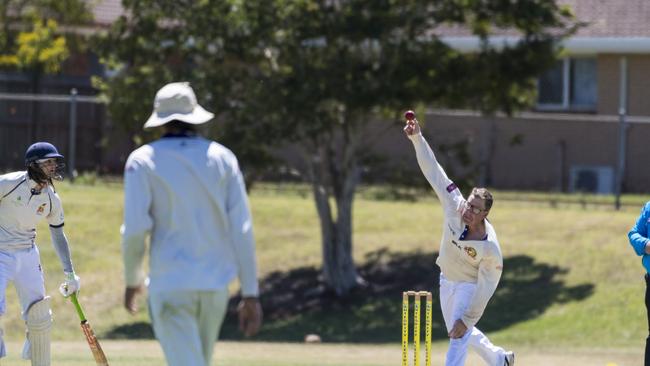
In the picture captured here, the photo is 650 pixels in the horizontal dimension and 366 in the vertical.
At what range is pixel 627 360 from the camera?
1513cm

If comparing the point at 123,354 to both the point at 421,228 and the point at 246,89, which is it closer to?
the point at 246,89

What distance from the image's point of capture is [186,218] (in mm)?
6938

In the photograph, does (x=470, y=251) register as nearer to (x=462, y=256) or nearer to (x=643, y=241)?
(x=462, y=256)

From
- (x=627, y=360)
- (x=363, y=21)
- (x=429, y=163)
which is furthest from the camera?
(x=363, y=21)

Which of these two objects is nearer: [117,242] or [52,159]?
[52,159]

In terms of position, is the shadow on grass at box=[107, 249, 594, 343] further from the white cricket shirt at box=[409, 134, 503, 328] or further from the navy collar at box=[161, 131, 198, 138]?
the navy collar at box=[161, 131, 198, 138]

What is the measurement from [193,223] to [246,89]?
13.1 metres

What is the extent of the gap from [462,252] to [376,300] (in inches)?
418

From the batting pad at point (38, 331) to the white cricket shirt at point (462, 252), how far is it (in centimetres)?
318

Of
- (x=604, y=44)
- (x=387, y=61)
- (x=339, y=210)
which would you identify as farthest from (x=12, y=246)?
(x=604, y=44)

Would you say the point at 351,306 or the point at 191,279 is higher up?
the point at 191,279

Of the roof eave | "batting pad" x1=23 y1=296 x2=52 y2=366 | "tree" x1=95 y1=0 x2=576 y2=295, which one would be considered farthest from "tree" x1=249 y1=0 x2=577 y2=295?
"batting pad" x1=23 y1=296 x2=52 y2=366

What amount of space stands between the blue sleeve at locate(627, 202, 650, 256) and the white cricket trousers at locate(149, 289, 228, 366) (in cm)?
456

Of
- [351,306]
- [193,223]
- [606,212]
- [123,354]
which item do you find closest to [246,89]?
[351,306]
